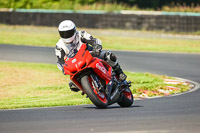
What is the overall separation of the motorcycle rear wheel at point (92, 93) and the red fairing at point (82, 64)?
18cm

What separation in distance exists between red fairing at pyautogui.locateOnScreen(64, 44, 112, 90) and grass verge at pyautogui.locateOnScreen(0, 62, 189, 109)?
184 cm

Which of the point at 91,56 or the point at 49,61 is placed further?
the point at 49,61

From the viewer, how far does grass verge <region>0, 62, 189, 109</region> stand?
1041 cm

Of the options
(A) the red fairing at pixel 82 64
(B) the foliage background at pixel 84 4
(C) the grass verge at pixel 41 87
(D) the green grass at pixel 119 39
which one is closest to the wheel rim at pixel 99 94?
(A) the red fairing at pixel 82 64

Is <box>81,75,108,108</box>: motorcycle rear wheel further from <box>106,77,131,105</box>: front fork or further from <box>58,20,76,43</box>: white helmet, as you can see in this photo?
<box>58,20,76,43</box>: white helmet

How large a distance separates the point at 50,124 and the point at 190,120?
197 centimetres

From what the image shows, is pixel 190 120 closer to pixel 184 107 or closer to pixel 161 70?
pixel 184 107

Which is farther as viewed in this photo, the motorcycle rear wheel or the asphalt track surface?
the motorcycle rear wheel

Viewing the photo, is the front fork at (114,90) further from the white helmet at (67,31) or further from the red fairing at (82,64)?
the white helmet at (67,31)

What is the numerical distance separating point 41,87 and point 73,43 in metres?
4.73

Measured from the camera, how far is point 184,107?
28.1 feet

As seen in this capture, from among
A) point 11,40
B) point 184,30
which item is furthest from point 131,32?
point 11,40

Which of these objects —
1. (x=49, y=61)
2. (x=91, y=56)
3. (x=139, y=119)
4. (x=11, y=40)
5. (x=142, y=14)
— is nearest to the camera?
(x=139, y=119)

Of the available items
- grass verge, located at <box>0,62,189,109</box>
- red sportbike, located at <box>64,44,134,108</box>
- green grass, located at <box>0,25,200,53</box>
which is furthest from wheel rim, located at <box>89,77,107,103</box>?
green grass, located at <box>0,25,200,53</box>
